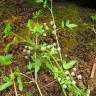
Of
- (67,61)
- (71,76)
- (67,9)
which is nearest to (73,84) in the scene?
(71,76)

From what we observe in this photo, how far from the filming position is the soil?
2.24 metres

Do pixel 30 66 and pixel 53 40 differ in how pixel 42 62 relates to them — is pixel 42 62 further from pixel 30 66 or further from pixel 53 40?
pixel 53 40

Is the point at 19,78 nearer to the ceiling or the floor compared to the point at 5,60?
nearer to the floor

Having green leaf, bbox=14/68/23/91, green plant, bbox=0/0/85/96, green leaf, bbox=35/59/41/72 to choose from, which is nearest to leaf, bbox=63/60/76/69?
green plant, bbox=0/0/85/96

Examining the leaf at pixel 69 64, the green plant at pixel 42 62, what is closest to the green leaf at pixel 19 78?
the green plant at pixel 42 62

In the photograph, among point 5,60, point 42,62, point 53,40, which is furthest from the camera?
point 53,40

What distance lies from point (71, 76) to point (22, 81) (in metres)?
0.31

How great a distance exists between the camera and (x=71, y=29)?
8.49 feet

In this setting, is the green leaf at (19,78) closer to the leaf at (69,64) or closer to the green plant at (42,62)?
the green plant at (42,62)

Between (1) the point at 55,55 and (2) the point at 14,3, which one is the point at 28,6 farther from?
(1) the point at 55,55

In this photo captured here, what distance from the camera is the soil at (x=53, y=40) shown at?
2238mm

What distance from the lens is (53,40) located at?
250 centimetres

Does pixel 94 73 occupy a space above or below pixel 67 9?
below

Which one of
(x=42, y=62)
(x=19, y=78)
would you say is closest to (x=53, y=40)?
(x=42, y=62)
